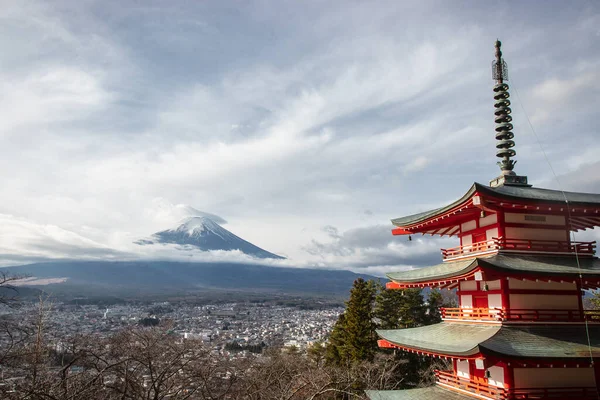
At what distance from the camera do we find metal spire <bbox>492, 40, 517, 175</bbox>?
14.2 metres

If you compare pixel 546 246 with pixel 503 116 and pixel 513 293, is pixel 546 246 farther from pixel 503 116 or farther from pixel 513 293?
pixel 503 116

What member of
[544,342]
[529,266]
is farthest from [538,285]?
[544,342]

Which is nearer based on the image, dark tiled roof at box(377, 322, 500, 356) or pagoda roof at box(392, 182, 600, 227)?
dark tiled roof at box(377, 322, 500, 356)

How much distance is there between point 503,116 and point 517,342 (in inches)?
287

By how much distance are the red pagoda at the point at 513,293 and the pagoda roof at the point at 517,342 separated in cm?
3

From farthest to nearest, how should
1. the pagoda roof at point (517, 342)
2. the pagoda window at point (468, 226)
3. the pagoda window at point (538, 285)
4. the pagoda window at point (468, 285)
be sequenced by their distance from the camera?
the pagoda window at point (468, 226) < the pagoda window at point (468, 285) < the pagoda window at point (538, 285) < the pagoda roof at point (517, 342)

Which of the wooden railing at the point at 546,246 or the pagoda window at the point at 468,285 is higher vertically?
the wooden railing at the point at 546,246

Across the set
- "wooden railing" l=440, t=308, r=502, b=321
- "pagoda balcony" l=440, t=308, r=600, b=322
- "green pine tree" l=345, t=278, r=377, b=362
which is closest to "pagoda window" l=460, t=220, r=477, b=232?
"wooden railing" l=440, t=308, r=502, b=321

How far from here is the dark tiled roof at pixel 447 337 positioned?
11.5 m

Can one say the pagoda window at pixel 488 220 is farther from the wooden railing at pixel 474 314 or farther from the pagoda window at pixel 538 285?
the wooden railing at pixel 474 314

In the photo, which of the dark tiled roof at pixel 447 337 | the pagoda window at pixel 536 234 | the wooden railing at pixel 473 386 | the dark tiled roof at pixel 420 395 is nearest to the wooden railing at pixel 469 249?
the pagoda window at pixel 536 234

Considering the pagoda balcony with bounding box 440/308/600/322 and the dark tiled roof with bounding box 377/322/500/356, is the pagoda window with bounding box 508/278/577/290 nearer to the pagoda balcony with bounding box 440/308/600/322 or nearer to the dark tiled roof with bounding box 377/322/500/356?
the pagoda balcony with bounding box 440/308/600/322

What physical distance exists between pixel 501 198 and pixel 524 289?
2.71 m

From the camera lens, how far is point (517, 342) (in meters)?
11.1
